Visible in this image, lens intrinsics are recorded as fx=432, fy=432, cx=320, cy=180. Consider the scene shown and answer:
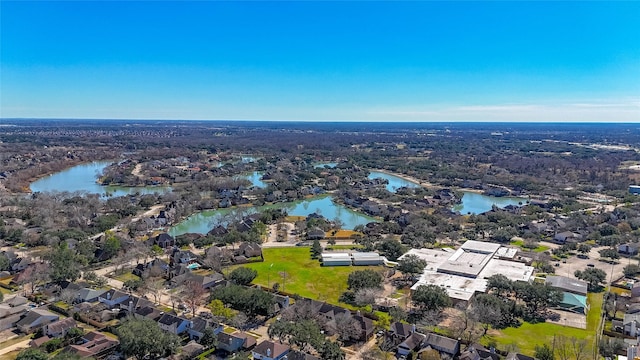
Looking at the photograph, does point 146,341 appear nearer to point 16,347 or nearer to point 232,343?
point 232,343

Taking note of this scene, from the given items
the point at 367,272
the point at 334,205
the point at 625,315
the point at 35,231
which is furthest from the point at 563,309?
the point at 35,231

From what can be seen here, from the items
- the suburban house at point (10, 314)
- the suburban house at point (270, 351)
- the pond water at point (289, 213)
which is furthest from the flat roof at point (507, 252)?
the suburban house at point (10, 314)

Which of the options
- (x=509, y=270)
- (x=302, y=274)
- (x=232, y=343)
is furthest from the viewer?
(x=302, y=274)

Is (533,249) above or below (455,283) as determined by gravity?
below

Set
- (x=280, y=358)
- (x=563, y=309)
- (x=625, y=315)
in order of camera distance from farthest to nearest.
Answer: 1. (x=563, y=309)
2. (x=625, y=315)
3. (x=280, y=358)

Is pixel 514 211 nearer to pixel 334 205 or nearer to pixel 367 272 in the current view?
pixel 334 205

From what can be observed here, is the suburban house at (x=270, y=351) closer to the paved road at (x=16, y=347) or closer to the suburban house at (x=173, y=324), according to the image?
the suburban house at (x=173, y=324)

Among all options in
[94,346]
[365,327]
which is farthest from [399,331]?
[94,346]

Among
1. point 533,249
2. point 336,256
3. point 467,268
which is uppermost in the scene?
point 467,268

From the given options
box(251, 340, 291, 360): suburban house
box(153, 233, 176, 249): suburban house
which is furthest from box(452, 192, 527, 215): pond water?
box(251, 340, 291, 360): suburban house
